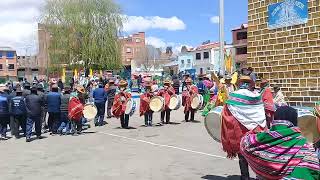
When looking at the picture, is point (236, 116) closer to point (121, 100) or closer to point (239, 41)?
point (121, 100)

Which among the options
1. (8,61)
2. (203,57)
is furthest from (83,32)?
(8,61)

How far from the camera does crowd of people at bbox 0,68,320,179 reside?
4.41 m

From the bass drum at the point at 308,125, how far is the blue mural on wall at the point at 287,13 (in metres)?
4.65

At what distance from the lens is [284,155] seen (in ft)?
14.5

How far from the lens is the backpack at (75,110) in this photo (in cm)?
1502

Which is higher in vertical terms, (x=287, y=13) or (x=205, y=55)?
(x=205, y=55)

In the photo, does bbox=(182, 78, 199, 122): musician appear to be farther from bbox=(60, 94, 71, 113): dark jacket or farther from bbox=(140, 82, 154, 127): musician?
bbox=(60, 94, 71, 113): dark jacket

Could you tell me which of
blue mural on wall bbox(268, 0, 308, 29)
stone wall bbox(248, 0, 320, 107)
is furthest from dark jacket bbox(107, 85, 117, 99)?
blue mural on wall bbox(268, 0, 308, 29)

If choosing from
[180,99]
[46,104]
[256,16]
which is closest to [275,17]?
[256,16]

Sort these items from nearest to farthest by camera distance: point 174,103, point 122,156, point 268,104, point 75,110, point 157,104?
point 268,104
point 122,156
point 75,110
point 157,104
point 174,103

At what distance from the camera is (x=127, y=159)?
10.6 m

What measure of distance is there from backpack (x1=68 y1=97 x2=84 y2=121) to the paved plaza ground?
660 millimetres

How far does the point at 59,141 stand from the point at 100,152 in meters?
2.77

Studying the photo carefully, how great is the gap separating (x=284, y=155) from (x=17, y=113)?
483 inches
